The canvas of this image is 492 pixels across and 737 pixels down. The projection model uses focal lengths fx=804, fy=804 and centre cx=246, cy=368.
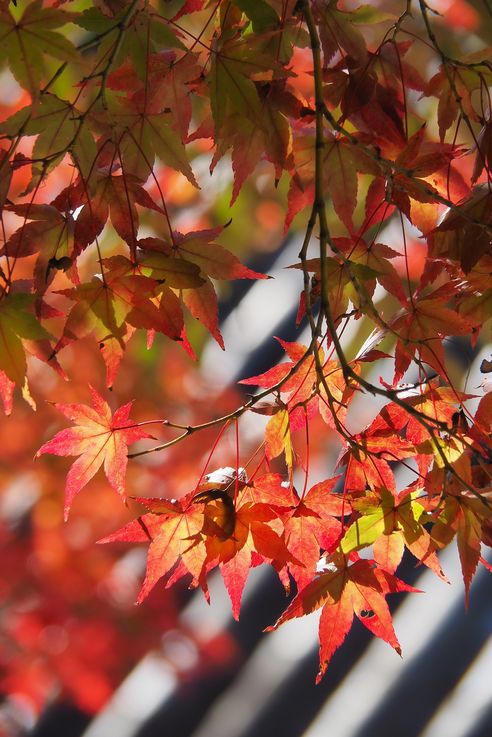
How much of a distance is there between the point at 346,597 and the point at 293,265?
9.7 inches

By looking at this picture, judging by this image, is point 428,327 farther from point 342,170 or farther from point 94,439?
point 94,439

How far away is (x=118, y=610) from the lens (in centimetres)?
170

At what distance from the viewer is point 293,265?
20.8 inches

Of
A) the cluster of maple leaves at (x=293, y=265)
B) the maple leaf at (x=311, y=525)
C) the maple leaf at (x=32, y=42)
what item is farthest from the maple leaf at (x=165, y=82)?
the maple leaf at (x=311, y=525)

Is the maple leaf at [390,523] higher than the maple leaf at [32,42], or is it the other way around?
the maple leaf at [32,42]

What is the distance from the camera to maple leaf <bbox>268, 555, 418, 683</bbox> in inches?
22.2

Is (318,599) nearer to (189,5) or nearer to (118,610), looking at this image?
(189,5)

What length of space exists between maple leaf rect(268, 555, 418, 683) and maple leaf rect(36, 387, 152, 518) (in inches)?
6.5

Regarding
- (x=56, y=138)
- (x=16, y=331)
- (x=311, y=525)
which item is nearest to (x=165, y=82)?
(x=56, y=138)

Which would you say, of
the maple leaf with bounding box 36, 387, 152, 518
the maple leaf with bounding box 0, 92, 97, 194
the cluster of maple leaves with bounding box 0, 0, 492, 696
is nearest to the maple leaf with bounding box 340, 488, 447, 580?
the cluster of maple leaves with bounding box 0, 0, 492, 696

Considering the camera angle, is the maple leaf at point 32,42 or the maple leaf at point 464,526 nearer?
the maple leaf at point 32,42

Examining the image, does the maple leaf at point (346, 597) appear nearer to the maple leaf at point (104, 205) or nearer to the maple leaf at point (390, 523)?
the maple leaf at point (390, 523)

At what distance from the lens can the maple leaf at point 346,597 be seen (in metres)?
0.56

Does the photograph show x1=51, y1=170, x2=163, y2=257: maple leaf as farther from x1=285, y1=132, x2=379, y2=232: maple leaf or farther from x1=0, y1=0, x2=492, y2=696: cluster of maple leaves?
x1=285, y1=132, x2=379, y2=232: maple leaf
